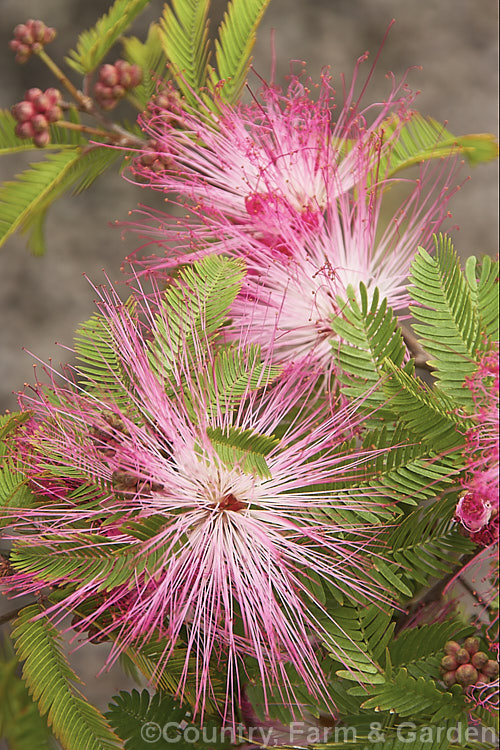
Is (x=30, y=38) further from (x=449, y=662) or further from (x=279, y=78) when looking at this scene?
(x=279, y=78)

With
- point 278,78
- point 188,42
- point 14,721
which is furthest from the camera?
point 278,78

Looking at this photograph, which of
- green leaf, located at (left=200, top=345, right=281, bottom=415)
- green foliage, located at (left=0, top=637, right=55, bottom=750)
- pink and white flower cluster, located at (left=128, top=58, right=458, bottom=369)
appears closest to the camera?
green foliage, located at (left=0, top=637, right=55, bottom=750)

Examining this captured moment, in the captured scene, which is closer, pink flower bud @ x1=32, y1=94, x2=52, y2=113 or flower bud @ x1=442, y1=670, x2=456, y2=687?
flower bud @ x1=442, y1=670, x2=456, y2=687

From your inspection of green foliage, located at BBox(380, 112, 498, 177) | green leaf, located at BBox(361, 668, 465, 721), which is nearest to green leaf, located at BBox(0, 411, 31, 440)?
green leaf, located at BBox(361, 668, 465, 721)

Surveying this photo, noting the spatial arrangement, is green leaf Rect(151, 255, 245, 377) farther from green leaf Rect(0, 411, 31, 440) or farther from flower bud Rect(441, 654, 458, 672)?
flower bud Rect(441, 654, 458, 672)

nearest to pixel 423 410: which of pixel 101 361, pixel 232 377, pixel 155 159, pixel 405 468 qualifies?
pixel 405 468

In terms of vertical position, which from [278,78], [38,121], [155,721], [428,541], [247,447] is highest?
[278,78]

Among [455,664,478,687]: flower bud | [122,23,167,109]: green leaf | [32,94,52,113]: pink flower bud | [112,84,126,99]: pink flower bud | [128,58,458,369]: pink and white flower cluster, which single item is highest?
[122,23,167,109]: green leaf
